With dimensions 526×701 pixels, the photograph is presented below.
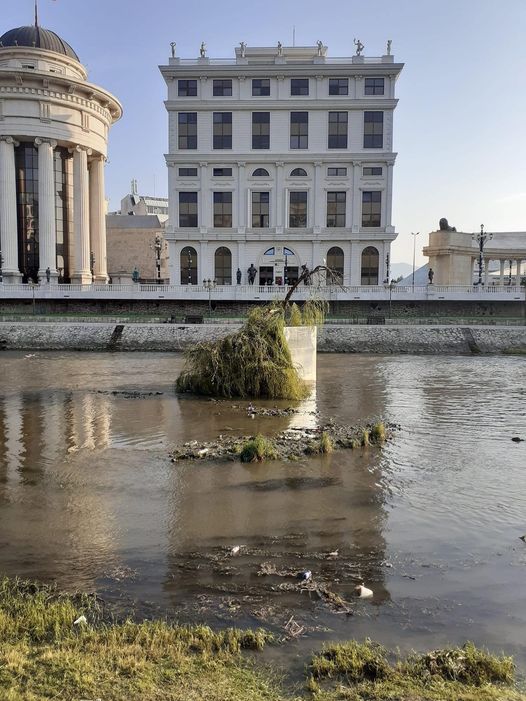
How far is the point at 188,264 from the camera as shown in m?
55.4

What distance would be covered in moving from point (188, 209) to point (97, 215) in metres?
12.0

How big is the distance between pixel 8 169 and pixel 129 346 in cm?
2750

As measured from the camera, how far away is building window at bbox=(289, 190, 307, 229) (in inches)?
2142

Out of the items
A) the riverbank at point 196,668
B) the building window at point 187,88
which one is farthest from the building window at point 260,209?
the riverbank at point 196,668

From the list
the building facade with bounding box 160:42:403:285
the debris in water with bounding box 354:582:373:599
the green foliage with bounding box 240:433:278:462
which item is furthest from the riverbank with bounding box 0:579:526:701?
the building facade with bounding box 160:42:403:285

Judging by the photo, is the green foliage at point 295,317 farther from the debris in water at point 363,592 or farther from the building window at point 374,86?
the building window at point 374,86

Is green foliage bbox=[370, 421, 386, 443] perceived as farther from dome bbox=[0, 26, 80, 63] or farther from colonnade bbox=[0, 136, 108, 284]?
dome bbox=[0, 26, 80, 63]

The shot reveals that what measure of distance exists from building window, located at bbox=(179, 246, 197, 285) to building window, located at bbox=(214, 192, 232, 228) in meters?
3.42

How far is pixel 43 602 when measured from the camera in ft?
19.8

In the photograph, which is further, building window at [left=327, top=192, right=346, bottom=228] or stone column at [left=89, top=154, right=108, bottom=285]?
stone column at [left=89, top=154, right=108, bottom=285]

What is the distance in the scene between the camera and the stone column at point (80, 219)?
56031 millimetres

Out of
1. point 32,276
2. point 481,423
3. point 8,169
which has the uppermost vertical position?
point 8,169

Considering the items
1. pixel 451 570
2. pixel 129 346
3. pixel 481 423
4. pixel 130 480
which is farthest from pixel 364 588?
pixel 129 346

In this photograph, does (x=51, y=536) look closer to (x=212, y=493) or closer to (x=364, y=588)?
(x=212, y=493)
